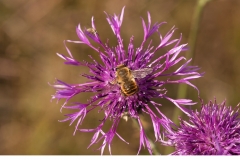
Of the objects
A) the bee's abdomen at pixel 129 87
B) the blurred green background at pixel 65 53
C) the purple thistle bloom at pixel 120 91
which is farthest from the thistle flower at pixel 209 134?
the blurred green background at pixel 65 53

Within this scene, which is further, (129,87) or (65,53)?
(65,53)

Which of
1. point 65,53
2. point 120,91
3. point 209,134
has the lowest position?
point 209,134

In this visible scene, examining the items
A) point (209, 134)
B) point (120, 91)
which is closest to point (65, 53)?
point (120, 91)

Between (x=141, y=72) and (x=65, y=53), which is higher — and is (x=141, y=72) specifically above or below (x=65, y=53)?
below

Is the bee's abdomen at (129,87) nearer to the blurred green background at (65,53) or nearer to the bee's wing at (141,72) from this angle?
the bee's wing at (141,72)

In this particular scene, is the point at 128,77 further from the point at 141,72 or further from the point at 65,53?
the point at 65,53

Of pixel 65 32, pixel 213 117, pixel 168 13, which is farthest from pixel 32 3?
pixel 213 117
